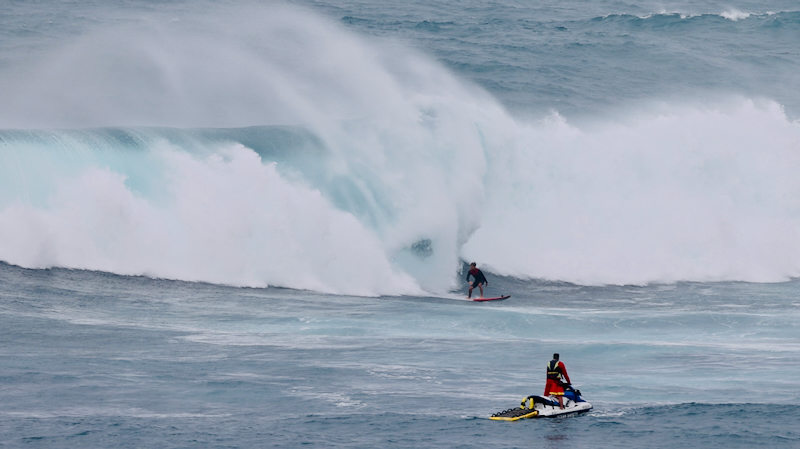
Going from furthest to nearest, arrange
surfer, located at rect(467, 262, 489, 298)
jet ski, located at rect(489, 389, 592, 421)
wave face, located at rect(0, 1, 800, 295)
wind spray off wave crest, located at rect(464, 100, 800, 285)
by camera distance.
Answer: wind spray off wave crest, located at rect(464, 100, 800, 285)
wave face, located at rect(0, 1, 800, 295)
surfer, located at rect(467, 262, 489, 298)
jet ski, located at rect(489, 389, 592, 421)

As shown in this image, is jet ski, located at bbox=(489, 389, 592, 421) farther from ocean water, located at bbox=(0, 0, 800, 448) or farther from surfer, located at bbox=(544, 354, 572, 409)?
ocean water, located at bbox=(0, 0, 800, 448)

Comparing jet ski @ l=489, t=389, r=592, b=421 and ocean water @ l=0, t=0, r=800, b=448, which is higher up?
ocean water @ l=0, t=0, r=800, b=448

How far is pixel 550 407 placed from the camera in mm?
13344

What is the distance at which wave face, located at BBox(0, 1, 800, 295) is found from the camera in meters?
22.9

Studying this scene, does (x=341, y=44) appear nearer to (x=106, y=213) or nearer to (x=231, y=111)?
(x=231, y=111)

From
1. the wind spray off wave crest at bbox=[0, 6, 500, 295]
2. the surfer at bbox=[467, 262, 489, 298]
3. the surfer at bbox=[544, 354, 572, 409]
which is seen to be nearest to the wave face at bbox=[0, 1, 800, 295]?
the wind spray off wave crest at bbox=[0, 6, 500, 295]

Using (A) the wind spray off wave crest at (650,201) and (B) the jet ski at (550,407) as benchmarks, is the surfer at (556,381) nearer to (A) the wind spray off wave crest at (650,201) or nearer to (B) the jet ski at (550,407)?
(B) the jet ski at (550,407)

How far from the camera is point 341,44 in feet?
109

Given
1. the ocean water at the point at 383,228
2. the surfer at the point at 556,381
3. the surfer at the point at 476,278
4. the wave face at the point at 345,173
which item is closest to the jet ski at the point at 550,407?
the surfer at the point at 556,381

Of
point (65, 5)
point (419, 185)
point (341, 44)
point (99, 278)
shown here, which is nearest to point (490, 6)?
point (341, 44)

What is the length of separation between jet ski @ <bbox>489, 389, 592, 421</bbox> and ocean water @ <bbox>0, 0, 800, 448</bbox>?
0.19m

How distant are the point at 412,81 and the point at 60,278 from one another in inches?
527

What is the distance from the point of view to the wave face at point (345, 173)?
2292 centimetres

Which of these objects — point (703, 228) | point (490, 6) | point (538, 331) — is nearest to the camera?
point (538, 331)
